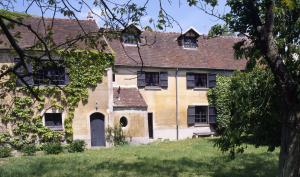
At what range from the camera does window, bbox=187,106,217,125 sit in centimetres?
3216

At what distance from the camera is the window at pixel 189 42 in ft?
112

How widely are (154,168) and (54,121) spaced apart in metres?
12.3

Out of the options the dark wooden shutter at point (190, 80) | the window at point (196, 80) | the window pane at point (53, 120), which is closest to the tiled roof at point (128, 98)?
the window pane at point (53, 120)

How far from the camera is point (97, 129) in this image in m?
26.9

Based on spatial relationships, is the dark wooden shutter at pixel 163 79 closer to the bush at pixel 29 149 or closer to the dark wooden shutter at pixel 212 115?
the dark wooden shutter at pixel 212 115

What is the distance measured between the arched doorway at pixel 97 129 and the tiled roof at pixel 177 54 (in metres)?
4.00

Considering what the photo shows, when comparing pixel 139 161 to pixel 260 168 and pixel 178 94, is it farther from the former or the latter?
pixel 178 94

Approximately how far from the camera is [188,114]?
32031mm

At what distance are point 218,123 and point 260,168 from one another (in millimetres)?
17577

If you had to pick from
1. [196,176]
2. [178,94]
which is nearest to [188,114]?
[178,94]

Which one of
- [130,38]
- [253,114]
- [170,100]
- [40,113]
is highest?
[130,38]

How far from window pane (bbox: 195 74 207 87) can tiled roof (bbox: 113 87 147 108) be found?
5093 millimetres

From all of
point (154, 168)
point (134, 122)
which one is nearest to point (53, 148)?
point (134, 122)

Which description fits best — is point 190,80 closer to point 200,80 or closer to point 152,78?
point 200,80
